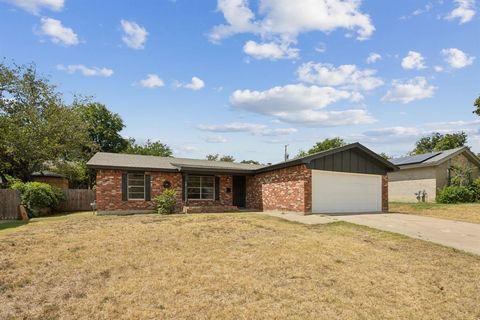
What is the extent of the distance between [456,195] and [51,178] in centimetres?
3022

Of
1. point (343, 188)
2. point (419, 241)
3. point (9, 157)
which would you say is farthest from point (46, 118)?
point (419, 241)

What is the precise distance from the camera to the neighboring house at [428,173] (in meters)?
22.0

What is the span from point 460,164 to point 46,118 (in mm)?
30057

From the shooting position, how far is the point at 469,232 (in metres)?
10.5

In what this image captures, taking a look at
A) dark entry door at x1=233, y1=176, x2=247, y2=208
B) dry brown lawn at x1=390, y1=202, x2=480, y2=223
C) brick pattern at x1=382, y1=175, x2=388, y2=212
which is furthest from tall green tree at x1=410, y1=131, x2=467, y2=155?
dark entry door at x1=233, y1=176, x2=247, y2=208

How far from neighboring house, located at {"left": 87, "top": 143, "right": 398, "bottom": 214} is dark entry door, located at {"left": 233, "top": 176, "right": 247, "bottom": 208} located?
1.08 m

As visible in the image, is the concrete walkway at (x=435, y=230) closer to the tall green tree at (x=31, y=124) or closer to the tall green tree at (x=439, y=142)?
the tall green tree at (x=31, y=124)

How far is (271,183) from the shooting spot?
56.7 ft

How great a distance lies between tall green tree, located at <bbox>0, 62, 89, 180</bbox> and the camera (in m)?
21.2

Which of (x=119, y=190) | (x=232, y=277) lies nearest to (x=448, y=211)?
(x=232, y=277)

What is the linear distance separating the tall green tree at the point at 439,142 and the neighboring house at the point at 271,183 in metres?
29.9

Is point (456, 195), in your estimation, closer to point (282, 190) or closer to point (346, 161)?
point (346, 161)

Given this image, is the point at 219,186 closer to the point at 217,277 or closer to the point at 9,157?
the point at 217,277

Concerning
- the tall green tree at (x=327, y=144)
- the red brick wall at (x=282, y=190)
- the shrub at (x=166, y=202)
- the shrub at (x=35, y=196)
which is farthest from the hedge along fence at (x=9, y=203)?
the tall green tree at (x=327, y=144)
